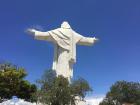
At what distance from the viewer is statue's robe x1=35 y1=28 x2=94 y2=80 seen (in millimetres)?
60062

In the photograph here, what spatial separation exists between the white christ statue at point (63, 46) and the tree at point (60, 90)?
9.98m

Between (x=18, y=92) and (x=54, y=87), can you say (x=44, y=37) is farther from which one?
(x=54, y=87)

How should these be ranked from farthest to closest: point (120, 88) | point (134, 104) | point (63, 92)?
1. point (120, 88)
2. point (134, 104)
3. point (63, 92)

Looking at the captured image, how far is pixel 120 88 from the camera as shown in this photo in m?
73.1

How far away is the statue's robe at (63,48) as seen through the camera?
60062mm

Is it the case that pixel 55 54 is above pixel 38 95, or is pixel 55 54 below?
above

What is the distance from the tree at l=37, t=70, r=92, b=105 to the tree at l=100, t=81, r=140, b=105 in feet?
73.2

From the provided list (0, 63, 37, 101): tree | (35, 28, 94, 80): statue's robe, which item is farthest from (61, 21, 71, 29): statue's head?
(0, 63, 37, 101): tree

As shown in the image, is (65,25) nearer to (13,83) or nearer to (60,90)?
(13,83)

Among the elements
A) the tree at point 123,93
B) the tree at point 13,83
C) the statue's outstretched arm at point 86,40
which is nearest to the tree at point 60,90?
the tree at point 13,83

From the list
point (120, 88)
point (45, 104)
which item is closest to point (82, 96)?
point (45, 104)

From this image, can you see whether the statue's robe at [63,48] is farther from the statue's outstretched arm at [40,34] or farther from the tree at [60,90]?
the tree at [60,90]

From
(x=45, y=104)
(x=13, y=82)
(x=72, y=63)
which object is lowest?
(x=45, y=104)

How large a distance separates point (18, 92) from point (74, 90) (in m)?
12.2
